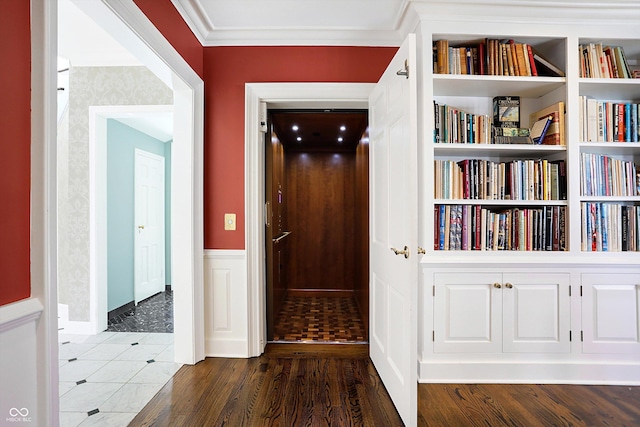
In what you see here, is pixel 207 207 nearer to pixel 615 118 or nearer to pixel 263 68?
pixel 263 68

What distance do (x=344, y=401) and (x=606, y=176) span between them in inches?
91.6

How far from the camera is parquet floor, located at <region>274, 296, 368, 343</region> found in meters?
3.00

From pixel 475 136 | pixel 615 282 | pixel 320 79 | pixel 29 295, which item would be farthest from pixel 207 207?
pixel 615 282

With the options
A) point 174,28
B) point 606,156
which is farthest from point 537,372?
point 174,28

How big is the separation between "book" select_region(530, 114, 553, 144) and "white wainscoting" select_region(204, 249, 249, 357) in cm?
233

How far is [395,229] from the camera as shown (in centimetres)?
189

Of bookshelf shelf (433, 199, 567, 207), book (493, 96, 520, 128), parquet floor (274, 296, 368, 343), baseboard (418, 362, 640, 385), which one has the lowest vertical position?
parquet floor (274, 296, 368, 343)

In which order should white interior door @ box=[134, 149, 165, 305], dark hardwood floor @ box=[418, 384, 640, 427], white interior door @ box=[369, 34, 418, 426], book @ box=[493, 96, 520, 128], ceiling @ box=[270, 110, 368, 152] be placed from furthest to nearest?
white interior door @ box=[134, 149, 165, 305] → ceiling @ box=[270, 110, 368, 152] → book @ box=[493, 96, 520, 128] → dark hardwood floor @ box=[418, 384, 640, 427] → white interior door @ box=[369, 34, 418, 426]

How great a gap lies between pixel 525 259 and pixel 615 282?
2.12 ft

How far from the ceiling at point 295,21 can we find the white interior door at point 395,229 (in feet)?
1.87

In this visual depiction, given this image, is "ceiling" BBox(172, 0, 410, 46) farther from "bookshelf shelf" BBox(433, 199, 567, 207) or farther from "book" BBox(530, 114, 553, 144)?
"bookshelf shelf" BBox(433, 199, 567, 207)

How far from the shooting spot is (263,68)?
102 inches

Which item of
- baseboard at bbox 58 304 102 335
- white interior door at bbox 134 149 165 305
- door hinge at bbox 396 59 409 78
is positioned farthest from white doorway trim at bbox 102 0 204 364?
white interior door at bbox 134 149 165 305

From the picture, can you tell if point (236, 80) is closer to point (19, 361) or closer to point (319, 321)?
point (19, 361)
